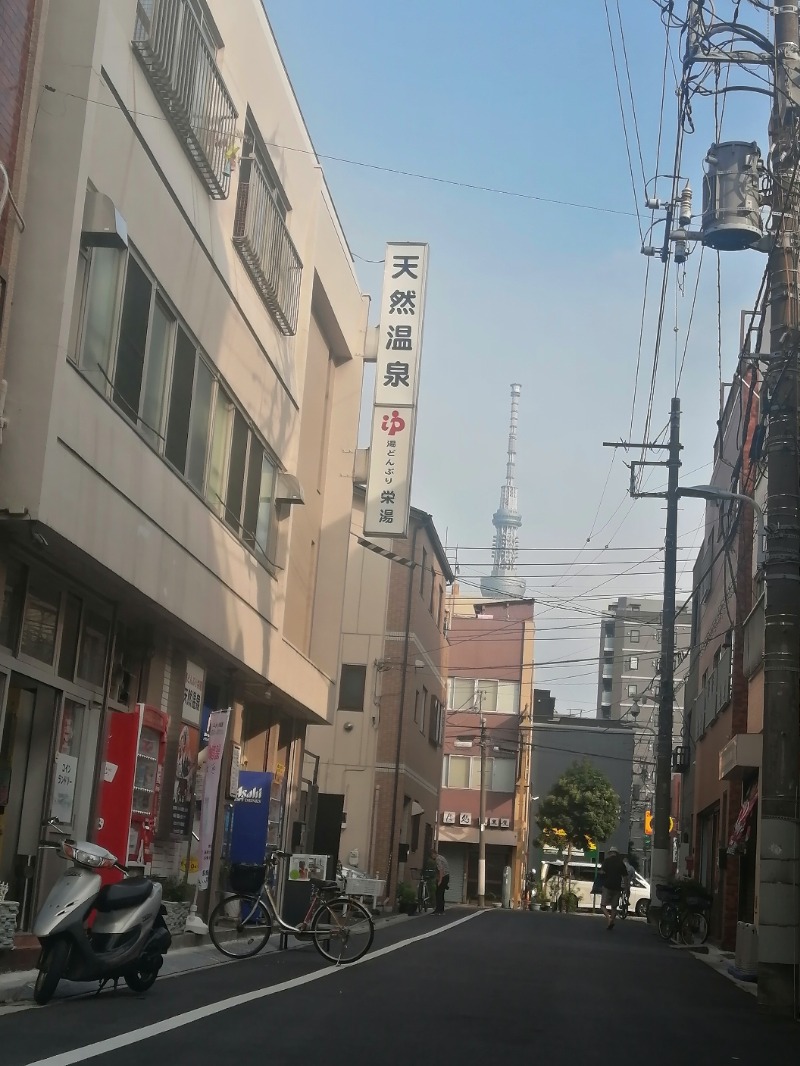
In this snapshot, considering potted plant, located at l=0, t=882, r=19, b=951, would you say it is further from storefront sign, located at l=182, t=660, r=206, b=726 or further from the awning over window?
the awning over window

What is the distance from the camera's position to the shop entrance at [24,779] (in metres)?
12.8

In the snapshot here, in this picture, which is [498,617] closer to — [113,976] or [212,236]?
[212,236]

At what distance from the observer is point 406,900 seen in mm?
36562

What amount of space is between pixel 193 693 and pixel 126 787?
350 centimetres

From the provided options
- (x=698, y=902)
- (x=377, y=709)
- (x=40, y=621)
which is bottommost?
(x=698, y=902)

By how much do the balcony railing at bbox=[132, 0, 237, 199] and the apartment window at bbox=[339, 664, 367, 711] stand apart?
24211 millimetres

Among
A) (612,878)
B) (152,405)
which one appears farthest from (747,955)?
(612,878)

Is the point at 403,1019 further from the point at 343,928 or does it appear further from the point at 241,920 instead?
the point at 241,920

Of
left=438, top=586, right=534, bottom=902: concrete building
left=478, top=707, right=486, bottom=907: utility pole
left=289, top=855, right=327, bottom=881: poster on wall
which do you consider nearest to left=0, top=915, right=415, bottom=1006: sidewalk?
left=289, top=855, right=327, bottom=881: poster on wall

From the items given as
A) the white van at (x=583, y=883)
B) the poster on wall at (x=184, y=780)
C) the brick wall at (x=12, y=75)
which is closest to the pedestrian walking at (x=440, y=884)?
the white van at (x=583, y=883)

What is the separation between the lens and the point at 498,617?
6706 centimetres

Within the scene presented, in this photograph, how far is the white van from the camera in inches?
2195

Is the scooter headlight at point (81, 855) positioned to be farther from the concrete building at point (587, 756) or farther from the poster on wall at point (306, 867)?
the concrete building at point (587, 756)

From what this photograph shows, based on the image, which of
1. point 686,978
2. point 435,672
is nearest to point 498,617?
point 435,672
